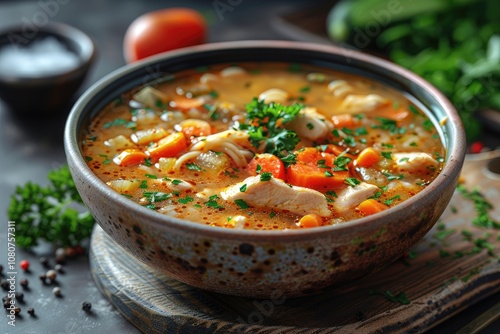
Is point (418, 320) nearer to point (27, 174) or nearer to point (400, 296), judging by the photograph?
point (400, 296)

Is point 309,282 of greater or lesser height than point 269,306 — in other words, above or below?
above

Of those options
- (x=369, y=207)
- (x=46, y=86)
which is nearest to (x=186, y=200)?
(x=369, y=207)

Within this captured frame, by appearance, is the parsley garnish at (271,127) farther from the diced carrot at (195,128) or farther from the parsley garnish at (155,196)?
the parsley garnish at (155,196)

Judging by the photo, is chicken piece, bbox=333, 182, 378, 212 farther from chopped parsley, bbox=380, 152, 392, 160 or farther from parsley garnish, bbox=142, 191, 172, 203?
parsley garnish, bbox=142, 191, 172, 203

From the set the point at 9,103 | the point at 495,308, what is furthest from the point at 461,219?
the point at 9,103

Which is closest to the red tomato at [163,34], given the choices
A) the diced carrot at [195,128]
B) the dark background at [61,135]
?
the dark background at [61,135]

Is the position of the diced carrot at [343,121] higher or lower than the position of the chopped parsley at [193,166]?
higher

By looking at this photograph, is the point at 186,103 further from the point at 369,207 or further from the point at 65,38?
the point at 65,38
